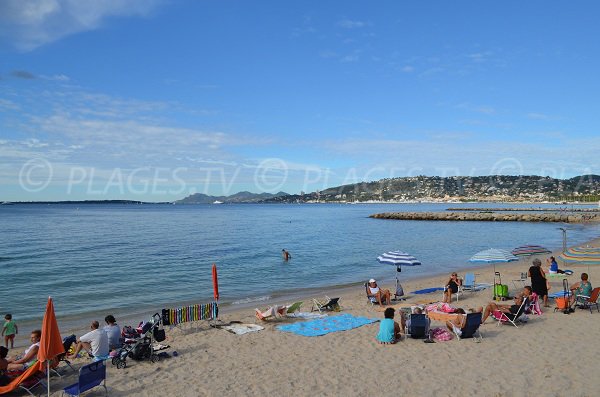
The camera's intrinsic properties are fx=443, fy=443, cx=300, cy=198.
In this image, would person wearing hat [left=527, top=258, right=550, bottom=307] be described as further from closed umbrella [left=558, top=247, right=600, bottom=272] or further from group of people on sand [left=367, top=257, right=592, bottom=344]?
closed umbrella [left=558, top=247, right=600, bottom=272]

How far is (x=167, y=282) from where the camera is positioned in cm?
2191

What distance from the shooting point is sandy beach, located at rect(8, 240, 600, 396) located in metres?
7.59

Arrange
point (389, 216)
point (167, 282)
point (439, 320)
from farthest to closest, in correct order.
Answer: point (389, 216) → point (167, 282) → point (439, 320)

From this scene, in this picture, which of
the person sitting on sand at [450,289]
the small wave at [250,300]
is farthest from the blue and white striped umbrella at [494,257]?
the small wave at [250,300]

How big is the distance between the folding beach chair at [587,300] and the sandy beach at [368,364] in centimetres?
47

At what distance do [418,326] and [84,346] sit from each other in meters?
7.24

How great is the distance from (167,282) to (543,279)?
647 inches

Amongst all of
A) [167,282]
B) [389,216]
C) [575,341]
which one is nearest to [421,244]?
[167,282]

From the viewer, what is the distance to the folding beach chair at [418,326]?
10211 millimetres

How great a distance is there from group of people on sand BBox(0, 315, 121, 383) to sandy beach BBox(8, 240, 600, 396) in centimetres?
55

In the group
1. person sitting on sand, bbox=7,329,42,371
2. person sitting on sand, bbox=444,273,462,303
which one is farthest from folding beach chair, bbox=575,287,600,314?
person sitting on sand, bbox=7,329,42,371

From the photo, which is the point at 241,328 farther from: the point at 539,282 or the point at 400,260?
the point at 539,282

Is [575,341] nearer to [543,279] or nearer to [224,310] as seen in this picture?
[543,279]

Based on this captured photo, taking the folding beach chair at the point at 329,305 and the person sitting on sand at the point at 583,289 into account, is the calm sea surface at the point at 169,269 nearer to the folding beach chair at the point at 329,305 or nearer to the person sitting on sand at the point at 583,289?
the folding beach chair at the point at 329,305
